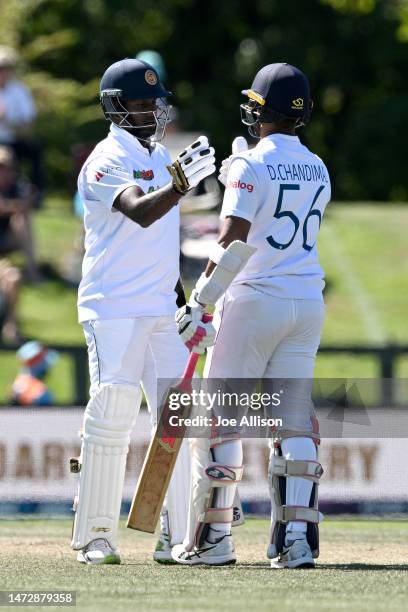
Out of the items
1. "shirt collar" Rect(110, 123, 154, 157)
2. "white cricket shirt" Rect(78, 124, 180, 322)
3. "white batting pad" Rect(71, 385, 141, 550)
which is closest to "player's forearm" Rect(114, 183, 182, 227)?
"white cricket shirt" Rect(78, 124, 180, 322)

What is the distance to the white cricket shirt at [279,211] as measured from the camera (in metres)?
6.96

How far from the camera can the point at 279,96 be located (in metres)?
7.19

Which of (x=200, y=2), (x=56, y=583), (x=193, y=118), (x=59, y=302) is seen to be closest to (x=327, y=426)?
(x=56, y=583)

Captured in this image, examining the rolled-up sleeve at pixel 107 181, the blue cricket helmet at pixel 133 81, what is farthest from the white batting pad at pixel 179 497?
the blue cricket helmet at pixel 133 81

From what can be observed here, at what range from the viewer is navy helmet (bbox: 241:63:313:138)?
283 inches

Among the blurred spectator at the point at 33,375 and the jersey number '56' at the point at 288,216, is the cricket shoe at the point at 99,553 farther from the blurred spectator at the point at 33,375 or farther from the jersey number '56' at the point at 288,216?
the blurred spectator at the point at 33,375

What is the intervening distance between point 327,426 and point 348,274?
868 cm

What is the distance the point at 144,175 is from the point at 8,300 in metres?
7.73

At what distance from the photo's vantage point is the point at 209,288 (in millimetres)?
6875

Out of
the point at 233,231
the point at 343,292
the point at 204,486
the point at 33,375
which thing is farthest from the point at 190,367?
the point at 343,292

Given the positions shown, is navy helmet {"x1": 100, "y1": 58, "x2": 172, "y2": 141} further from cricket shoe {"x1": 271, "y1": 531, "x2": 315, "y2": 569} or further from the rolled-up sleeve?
cricket shoe {"x1": 271, "y1": 531, "x2": 315, "y2": 569}

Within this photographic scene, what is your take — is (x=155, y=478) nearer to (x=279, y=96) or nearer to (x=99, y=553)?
(x=99, y=553)

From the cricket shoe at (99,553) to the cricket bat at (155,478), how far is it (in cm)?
16

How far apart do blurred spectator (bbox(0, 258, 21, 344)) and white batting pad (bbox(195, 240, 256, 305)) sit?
7946 millimetres
